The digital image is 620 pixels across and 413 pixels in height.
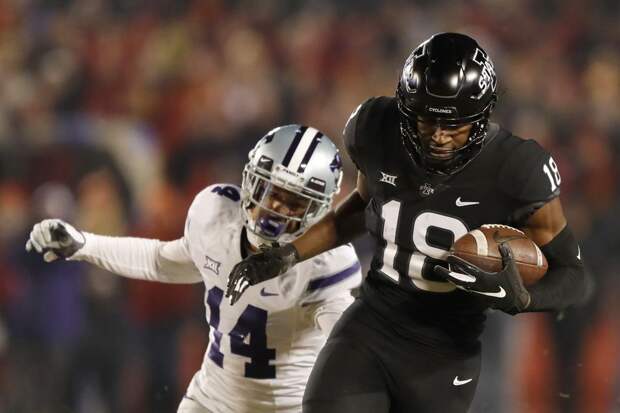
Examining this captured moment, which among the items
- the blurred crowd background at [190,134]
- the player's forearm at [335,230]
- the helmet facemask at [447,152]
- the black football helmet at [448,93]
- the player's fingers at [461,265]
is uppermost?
the black football helmet at [448,93]

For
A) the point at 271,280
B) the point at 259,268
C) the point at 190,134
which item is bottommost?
the point at 190,134

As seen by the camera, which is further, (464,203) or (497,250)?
(464,203)

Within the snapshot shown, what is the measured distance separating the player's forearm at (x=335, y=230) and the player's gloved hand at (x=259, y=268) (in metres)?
0.04

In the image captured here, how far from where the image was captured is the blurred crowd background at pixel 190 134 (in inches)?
163

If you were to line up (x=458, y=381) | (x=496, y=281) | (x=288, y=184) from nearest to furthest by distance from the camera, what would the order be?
(x=496, y=281)
(x=458, y=381)
(x=288, y=184)

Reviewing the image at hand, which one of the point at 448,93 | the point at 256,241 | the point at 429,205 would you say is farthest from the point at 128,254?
the point at 448,93

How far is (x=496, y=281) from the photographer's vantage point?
1930mm

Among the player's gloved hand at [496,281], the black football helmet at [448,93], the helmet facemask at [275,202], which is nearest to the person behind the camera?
the player's gloved hand at [496,281]

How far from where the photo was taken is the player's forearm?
7.67 ft

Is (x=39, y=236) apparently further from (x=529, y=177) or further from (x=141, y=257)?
(x=529, y=177)

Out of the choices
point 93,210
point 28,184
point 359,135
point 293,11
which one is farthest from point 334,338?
point 293,11

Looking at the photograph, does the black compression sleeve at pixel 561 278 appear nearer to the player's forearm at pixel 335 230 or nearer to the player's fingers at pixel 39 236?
the player's forearm at pixel 335 230

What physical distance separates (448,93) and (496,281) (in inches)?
16.1

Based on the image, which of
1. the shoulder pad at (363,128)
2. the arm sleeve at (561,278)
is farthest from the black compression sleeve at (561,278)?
the shoulder pad at (363,128)
